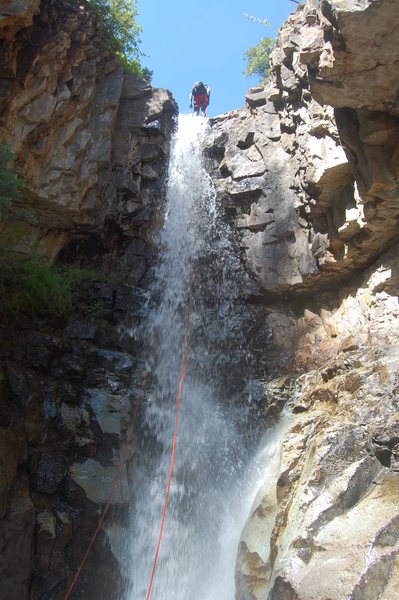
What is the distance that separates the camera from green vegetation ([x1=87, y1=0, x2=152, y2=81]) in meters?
12.1

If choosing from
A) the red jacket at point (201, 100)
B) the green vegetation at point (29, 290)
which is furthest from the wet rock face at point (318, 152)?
the green vegetation at point (29, 290)

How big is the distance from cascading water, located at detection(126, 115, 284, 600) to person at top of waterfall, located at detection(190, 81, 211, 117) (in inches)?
141

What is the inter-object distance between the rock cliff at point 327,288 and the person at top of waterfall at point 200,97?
4484mm

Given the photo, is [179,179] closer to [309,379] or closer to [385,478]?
[309,379]

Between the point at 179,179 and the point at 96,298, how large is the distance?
432 cm

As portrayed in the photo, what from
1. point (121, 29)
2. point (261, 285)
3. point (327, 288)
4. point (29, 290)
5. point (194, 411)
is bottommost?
point (194, 411)

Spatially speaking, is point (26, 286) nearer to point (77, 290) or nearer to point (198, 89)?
point (77, 290)

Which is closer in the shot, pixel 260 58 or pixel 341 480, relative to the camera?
pixel 341 480

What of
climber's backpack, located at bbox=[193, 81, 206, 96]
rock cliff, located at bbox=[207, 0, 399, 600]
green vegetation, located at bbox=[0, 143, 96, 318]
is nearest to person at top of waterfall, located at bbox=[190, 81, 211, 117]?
climber's backpack, located at bbox=[193, 81, 206, 96]

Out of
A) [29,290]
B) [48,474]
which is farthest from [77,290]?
[48,474]

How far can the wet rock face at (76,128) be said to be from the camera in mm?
8734

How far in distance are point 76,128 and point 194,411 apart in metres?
6.55

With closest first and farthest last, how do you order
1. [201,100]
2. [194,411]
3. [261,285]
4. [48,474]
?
[48,474]
[194,411]
[261,285]
[201,100]

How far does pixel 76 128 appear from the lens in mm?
10289
